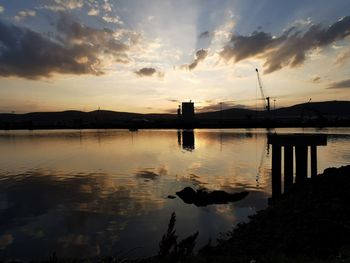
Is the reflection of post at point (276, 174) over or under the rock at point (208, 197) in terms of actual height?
over

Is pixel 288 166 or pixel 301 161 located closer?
pixel 301 161

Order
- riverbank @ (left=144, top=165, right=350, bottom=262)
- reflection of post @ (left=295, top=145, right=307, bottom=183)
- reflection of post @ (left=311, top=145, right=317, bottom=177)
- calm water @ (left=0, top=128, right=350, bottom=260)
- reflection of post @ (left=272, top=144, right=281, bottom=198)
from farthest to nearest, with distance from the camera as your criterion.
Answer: reflection of post @ (left=272, top=144, right=281, bottom=198)
reflection of post @ (left=311, top=145, right=317, bottom=177)
reflection of post @ (left=295, top=145, right=307, bottom=183)
calm water @ (left=0, top=128, right=350, bottom=260)
riverbank @ (left=144, top=165, right=350, bottom=262)

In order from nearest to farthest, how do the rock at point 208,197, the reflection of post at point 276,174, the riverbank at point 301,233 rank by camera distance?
the riverbank at point 301,233
the reflection of post at point 276,174
the rock at point 208,197

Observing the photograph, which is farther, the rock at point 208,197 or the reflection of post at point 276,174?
the rock at point 208,197

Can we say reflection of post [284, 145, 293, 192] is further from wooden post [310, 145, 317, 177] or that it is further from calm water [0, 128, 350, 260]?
calm water [0, 128, 350, 260]

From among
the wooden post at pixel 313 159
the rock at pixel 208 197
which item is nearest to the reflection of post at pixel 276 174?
the wooden post at pixel 313 159

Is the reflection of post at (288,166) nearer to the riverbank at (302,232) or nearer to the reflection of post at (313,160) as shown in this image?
the reflection of post at (313,160)

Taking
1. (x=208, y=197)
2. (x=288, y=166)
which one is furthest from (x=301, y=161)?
(x=208, y=197)

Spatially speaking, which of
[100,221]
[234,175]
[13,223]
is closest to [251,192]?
[234,175]

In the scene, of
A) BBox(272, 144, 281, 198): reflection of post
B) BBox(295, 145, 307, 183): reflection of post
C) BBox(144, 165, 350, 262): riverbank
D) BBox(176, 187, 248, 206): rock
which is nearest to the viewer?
BBox(144, 165, 350, 262): riverbank

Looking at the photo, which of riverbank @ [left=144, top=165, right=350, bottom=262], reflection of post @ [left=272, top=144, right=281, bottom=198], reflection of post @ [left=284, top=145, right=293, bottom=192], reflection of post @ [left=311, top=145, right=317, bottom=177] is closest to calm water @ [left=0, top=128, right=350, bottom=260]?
reflection of post @ [left=272, top=144, right=281, bottom=198]

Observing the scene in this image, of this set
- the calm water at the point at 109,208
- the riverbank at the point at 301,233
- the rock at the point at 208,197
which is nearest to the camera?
the riverbank at the point at 301,233

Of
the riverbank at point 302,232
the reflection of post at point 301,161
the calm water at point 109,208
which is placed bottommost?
the calm water at point 109,208

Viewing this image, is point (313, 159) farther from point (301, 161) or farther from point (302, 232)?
point (302, 232)
